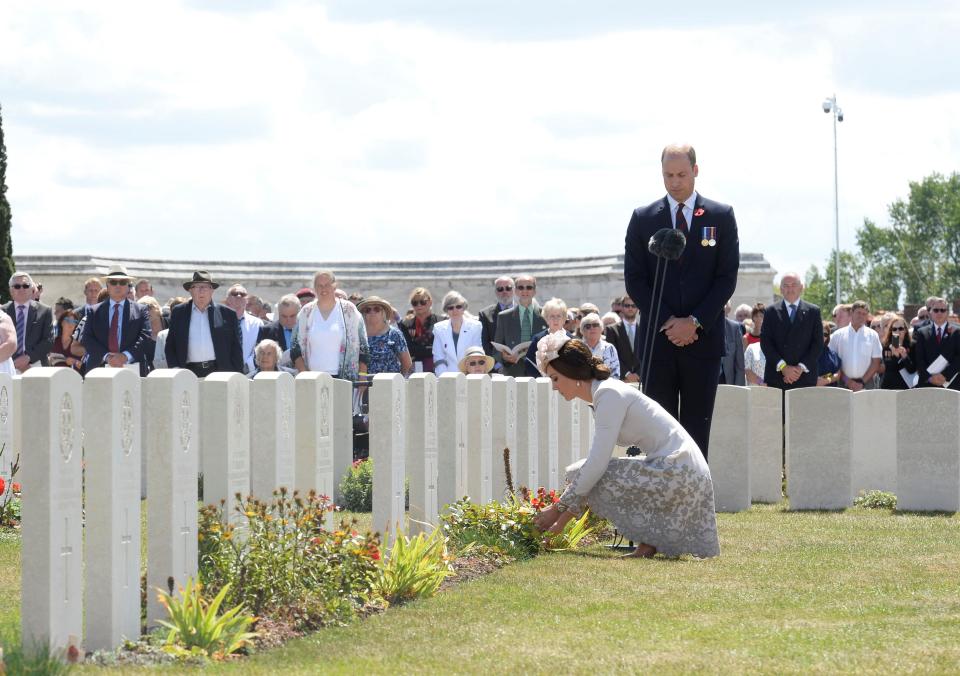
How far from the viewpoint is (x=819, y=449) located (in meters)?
12.7

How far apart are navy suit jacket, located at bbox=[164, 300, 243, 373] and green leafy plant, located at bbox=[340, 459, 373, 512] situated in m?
2.12

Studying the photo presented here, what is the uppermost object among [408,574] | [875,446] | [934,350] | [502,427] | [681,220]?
[681,220]

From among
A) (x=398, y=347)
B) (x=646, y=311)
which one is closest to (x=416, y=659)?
(x=646, y=311)

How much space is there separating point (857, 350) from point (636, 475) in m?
10.5

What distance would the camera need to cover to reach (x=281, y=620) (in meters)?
6.29

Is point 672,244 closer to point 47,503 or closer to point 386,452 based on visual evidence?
point 386,452

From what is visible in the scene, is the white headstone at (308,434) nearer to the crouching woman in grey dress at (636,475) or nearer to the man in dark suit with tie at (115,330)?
the crouching woman in grey dress at (636,475)

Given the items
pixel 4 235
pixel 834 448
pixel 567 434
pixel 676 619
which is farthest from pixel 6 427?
pixel 4 235

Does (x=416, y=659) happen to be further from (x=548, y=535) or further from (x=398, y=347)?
(x=398, y=347)

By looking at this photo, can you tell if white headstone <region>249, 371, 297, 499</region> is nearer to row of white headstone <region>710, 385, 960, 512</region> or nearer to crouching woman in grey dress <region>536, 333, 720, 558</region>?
crouching woman in grey dress <region>536, 333, 720, 558</region>

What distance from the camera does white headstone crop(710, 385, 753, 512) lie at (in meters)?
12.7

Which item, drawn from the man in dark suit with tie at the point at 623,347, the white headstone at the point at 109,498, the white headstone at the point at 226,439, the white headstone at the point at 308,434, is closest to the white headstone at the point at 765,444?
the man in dark suit with tie at the point at 623,347

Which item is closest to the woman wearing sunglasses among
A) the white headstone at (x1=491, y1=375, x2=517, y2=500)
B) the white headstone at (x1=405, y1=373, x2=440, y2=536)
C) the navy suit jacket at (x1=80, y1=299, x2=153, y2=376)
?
the navy suit jacket at (x1=80, y1=299, x2=153, y2=376)

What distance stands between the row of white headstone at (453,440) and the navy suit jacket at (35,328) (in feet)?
21.3
